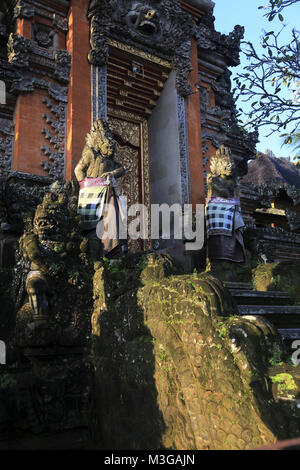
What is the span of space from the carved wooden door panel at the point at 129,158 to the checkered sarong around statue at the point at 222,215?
11.4 feet

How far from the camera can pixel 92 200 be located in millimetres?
6422

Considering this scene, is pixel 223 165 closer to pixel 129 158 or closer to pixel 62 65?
pixel 129 158

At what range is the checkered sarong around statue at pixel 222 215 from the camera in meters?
7.73

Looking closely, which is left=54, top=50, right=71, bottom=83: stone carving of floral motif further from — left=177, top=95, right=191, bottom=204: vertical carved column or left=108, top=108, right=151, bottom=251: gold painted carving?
left=177, top=95, right=191, bottom=204: vertical carved column

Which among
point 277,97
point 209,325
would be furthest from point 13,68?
point 209,325

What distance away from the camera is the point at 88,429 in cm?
412

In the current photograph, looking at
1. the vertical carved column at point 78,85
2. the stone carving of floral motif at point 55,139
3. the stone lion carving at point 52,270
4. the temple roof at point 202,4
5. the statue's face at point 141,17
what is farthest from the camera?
the temple roof at point 202,4

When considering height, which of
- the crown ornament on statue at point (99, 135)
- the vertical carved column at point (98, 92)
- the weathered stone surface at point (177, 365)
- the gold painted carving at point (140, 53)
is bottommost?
the weathered stone surface at point (177, 365)

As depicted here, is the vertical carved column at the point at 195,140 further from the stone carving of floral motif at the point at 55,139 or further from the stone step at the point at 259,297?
the stone step at the point at 259,297
